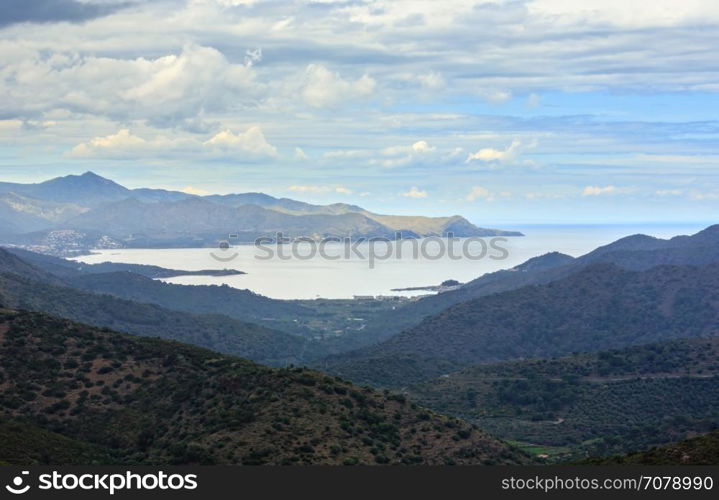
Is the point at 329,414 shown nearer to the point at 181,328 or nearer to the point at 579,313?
the point at 181,328

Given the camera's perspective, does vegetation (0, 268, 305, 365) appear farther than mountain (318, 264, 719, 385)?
No

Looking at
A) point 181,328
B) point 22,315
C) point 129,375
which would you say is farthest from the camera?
point 181,328

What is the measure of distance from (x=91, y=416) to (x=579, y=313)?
133435 mm

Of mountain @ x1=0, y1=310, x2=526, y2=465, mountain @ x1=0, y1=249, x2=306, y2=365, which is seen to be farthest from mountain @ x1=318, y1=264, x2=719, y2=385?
mountain @ x1=0, y1=310, x2=526, y2=465

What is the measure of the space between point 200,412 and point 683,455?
33.4 m

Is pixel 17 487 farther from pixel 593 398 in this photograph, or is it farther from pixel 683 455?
pixel 593 398

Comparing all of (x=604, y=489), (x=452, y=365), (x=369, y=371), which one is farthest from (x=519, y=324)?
(x=604, y=489)

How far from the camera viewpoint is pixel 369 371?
5477 inches

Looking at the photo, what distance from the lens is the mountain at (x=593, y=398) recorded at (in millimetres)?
88200

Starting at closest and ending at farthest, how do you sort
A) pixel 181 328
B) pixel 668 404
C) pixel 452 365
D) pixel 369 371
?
pixel 668 404 < pixel 369 371 < pixel 452 365 < pixel 181 328

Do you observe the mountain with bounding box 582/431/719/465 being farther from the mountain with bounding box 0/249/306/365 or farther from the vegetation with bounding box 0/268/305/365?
the vegetation with bounding box 0/268/305/365

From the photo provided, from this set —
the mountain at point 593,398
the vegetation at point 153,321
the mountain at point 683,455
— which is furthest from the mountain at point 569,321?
the mountain at point 683,455

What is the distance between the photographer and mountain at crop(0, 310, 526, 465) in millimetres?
60594

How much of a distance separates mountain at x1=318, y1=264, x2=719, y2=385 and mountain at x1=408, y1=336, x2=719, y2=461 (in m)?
A: 38.1
